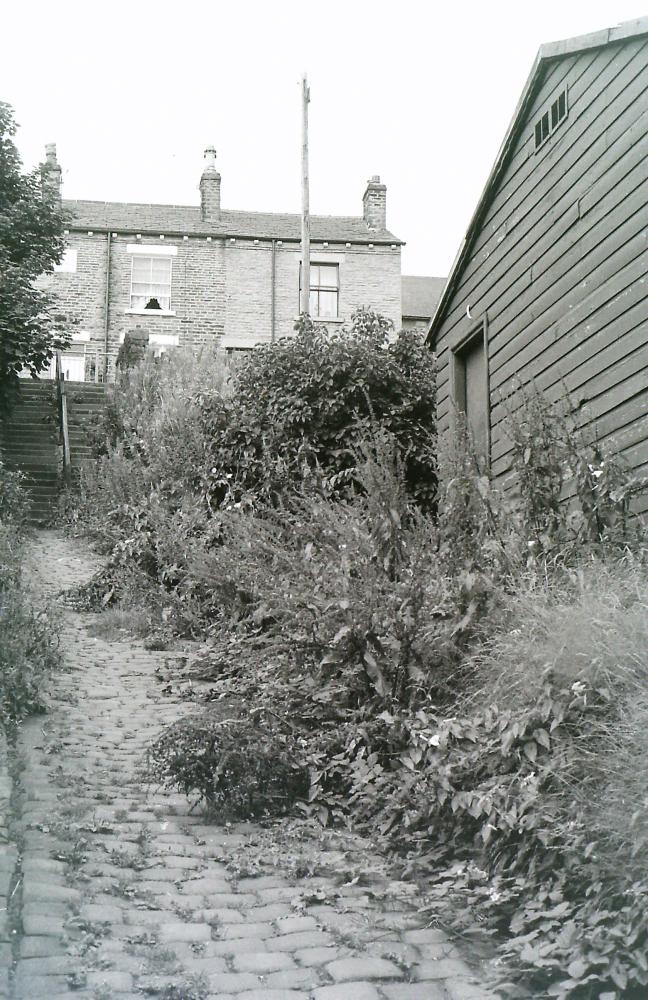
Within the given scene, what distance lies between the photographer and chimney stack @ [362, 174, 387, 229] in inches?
1059

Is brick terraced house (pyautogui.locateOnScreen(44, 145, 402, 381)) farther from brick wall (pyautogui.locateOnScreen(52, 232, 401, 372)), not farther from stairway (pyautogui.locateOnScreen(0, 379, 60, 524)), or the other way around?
stairway (pyautogui.locateOnScreen(0, 379, 60, 524))

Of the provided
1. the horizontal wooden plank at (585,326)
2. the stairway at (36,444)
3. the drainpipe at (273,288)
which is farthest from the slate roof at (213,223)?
the horizontal wooden plank at (585,326)

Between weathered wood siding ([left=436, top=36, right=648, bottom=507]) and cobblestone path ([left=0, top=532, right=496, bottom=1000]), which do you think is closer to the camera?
cobblestone path ([left=0, top=532, right=496, bottom=1000])

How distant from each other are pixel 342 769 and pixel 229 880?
3.47 feet

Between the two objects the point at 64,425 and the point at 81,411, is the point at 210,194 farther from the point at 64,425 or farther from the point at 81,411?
the point at 64,425

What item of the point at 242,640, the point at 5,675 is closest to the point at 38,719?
the point at 5,675

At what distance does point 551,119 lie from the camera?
8789 millimetres

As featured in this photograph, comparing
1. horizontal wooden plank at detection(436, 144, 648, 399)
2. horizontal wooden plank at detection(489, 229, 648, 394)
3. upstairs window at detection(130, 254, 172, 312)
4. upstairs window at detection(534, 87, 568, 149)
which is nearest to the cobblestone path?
horizontal wooden plank at detection(489, 229, 648, 394)

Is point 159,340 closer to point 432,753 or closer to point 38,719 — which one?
point 38,719

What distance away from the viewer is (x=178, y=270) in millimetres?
25281

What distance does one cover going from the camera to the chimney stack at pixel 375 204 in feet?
88.3

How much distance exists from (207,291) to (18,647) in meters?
19.7

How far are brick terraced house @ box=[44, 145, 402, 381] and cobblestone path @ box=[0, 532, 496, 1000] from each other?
2019cm

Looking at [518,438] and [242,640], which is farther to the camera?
[242,640]
